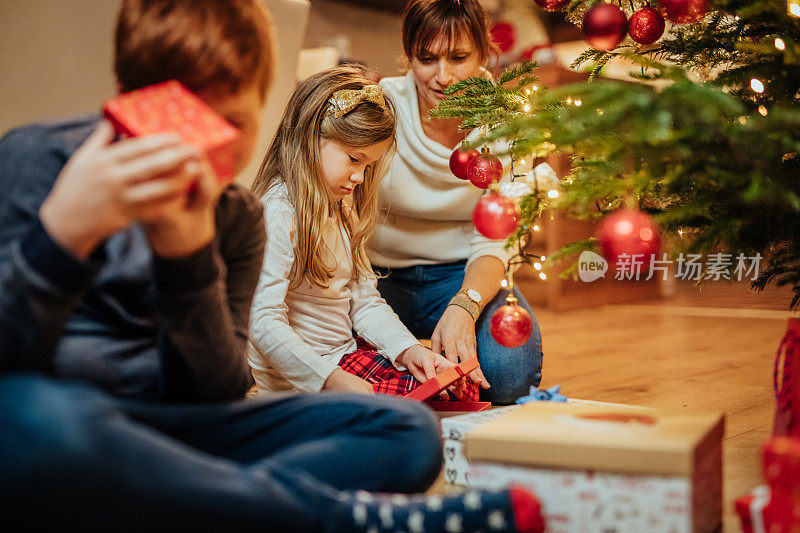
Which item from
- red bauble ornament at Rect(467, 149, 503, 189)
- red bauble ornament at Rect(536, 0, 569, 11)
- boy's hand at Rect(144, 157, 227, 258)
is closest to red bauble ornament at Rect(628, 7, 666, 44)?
red bauble ornament at Rect(536, 0, 569, 11)

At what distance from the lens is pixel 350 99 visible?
129 cm

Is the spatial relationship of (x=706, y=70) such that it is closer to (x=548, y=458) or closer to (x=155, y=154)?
(x=548, y=458)

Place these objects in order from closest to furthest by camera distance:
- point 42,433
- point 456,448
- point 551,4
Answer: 1. point 42,433
2. point 456,448
3. point 551,4

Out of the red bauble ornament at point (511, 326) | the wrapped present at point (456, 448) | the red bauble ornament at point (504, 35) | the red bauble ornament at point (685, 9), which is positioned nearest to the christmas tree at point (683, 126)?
the red bauble ornament at point (685, 9)

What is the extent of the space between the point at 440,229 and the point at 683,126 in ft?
2.66

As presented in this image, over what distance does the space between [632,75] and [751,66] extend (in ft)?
0.72

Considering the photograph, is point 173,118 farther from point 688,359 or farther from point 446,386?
point 688,359

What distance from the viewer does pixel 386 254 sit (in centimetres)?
165

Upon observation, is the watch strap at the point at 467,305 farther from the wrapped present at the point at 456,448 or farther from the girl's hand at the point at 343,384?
the wrapped present at the point at 456,448

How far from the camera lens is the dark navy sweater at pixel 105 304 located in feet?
1.98

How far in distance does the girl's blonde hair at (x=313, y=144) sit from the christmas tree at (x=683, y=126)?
0.58 ft

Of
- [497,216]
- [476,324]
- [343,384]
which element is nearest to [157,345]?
[343,384]

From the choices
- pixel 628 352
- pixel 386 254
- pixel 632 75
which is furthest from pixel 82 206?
pixel 628 352

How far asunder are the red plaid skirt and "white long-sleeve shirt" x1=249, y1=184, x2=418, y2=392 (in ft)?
0.06
